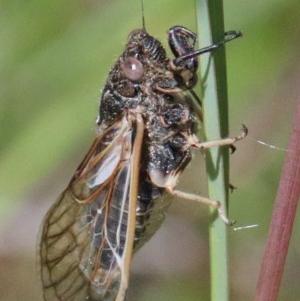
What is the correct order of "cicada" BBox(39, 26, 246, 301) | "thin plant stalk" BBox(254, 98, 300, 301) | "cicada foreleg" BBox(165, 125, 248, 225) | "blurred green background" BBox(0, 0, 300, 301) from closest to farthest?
1. "thin plant stalk" BBox(254, 98, 300, 301)
2. "cicada foreleg" BBox(165, 125, 248, 225)
3. "cicada" BBox(39, 26, 246, 301)
4. "blurred green background" BBox(0, 0, 300, 301)

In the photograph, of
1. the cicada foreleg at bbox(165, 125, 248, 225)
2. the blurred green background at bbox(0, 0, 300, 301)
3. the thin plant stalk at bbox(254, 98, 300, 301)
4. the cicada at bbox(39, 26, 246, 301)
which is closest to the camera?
the thin plant stalk at bbox(254, 98, 300, 301)

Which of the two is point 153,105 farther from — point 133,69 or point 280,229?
point 280,229

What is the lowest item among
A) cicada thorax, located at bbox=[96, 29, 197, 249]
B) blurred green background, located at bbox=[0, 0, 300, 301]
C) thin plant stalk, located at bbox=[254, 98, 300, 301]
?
blurred green background, located at bbox=[0, 0, 300, 301]

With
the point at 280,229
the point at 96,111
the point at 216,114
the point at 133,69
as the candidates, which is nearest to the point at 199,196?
the point at 133,69

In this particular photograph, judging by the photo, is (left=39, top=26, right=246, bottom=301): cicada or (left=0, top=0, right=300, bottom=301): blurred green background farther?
(left=0, top=0, right=300, bottom=301): blurred green background

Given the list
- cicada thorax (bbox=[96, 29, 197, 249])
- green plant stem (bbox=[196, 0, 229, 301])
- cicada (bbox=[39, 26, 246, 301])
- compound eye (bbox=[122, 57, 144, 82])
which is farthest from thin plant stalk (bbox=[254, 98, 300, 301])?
compound eye (bbox=[122, 57, 144, 82])

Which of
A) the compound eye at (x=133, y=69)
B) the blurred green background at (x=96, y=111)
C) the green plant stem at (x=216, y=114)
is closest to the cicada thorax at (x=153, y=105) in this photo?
the compound eye at (x=133, y=69)

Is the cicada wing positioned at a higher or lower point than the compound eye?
lower

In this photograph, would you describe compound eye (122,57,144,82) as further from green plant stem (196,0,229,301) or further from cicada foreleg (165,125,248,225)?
green plant stem (196,0,229,301)
